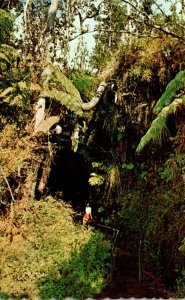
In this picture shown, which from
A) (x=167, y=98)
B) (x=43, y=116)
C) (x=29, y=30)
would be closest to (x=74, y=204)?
(x=43, y=116)

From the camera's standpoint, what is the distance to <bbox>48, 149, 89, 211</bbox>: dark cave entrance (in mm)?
13828

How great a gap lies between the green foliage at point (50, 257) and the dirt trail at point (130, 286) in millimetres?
244

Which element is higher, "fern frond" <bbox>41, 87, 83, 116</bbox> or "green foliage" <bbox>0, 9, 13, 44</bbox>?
"green foliage" <bbox>0, 9, 13, 44</bbox>

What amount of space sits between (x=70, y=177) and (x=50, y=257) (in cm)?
→ 496

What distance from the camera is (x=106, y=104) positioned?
12445 mm

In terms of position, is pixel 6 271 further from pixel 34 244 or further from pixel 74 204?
pixel 74 204

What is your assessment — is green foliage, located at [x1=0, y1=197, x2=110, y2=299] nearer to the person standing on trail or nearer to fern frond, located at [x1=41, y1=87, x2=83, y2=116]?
the person standing on trail

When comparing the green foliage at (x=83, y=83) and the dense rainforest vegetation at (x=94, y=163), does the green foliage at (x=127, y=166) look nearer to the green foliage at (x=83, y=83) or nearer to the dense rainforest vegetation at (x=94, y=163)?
the dense rainforest vegetation at (x=94, y=163)

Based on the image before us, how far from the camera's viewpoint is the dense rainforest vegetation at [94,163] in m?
9.12

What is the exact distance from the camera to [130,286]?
914 centimetres

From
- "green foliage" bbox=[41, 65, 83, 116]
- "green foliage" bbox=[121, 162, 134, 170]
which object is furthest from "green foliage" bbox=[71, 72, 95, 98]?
"green foliage" bbox=[121, 162, 134, 170]

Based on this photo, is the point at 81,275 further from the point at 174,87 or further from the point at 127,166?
the point at 174,87

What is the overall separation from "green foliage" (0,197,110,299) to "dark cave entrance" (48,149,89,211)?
2.86 meters

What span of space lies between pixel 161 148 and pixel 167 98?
233 centimetres
